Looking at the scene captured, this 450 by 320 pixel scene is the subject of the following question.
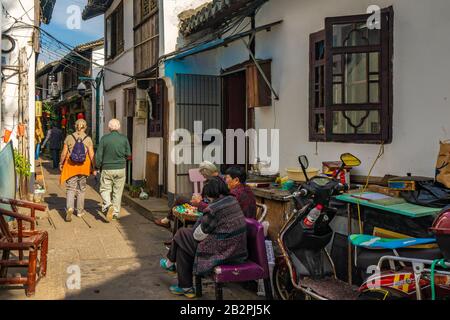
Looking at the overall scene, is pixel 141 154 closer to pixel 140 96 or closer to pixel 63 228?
pixel 140 96

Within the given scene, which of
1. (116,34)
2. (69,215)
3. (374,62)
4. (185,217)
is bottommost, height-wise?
(69,215)

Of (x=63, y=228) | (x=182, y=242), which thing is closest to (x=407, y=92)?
(x=182, y=242)

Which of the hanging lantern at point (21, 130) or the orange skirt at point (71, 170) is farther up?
the hanging lantern at point (21, 130)

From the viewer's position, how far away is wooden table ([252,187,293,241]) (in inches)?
223

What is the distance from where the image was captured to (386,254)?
3.69 m

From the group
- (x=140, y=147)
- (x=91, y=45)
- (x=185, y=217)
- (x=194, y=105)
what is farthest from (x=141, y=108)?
(x=91, y=45)

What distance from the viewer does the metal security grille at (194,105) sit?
9992mm

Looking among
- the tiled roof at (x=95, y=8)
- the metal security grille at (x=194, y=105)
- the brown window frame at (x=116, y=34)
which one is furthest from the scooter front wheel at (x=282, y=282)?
the tiled roof at (x=95, y=8)

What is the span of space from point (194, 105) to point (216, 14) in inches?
98.7

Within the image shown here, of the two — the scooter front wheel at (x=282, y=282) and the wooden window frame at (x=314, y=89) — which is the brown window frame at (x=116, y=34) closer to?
the wooden window frame at (x=314, y=89)

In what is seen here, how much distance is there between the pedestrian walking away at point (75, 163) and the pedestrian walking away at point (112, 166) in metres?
0.24

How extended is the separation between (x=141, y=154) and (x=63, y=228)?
496 cm

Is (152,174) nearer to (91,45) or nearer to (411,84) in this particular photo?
(411,84)

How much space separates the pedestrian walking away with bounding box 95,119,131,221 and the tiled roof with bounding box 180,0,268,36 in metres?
2.54
